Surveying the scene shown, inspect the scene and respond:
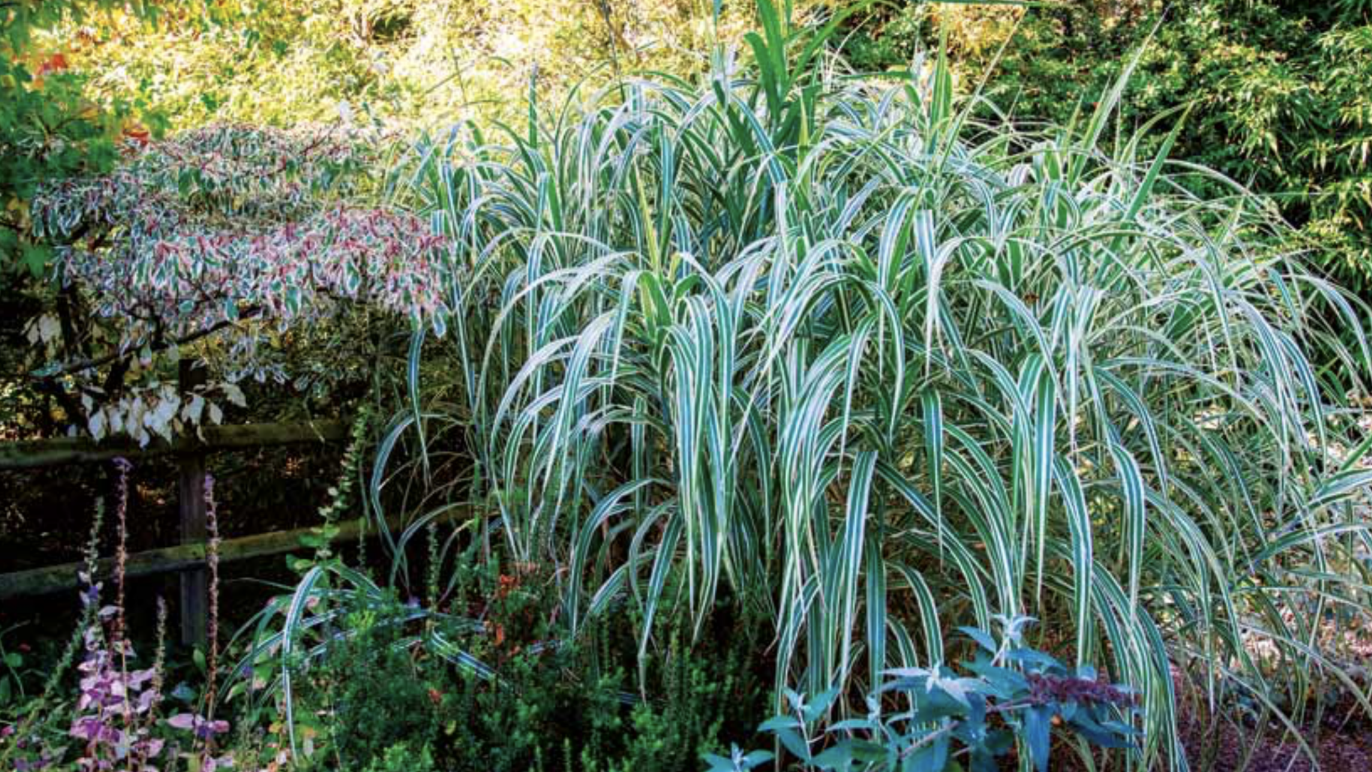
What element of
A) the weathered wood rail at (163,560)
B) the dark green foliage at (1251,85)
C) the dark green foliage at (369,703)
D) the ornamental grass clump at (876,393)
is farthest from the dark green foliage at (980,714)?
the dark green foliage at (1251,85)

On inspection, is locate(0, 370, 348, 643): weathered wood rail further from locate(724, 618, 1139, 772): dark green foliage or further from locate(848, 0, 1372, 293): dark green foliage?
locate(848, 0, 1372, 293): dark green foliage

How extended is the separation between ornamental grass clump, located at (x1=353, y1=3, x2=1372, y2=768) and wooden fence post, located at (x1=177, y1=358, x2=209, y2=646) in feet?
1.96

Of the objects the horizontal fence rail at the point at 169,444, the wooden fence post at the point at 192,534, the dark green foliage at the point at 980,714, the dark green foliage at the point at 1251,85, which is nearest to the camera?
the dark green foliage at the point at 980,714

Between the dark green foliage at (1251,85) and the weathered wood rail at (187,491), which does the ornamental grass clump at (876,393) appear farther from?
the dark green foliage at (1251,85)

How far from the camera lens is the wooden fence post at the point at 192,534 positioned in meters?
2.81

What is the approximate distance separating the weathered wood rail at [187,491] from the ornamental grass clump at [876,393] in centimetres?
46

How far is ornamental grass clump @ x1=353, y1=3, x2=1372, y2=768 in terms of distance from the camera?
1.86 metres

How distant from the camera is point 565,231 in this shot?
97.8 inches

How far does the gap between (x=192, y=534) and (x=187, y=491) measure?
10cm

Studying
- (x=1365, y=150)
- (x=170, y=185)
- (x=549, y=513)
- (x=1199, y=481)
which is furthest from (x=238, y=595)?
(x=1365, y=150)

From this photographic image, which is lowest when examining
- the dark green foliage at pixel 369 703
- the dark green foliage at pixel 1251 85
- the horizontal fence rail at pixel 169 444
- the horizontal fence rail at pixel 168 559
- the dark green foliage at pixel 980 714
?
the horizontal fence rail at pixel 168 559

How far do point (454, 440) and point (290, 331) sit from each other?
0.50 metres

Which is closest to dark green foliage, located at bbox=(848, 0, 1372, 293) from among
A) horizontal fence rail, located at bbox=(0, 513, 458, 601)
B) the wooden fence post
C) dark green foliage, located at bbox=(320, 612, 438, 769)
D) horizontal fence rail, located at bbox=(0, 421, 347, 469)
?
horizontal fence rail, located at bbox=(0, 421, 347, 469)

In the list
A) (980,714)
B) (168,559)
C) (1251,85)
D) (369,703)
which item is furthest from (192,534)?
(1251,85)
